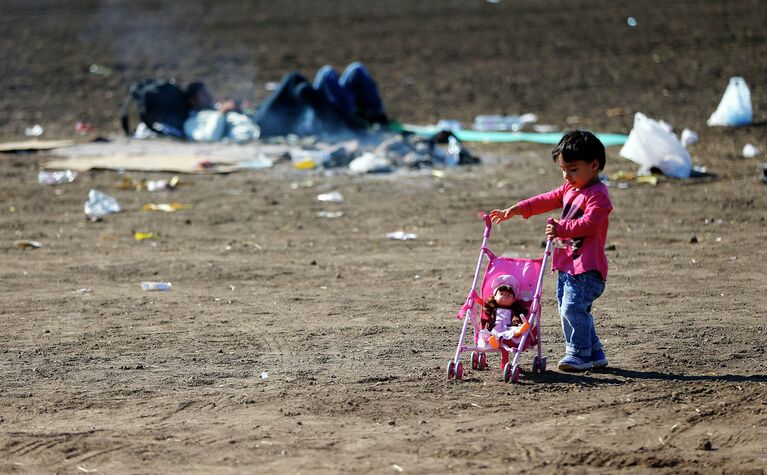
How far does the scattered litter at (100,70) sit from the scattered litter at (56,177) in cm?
806

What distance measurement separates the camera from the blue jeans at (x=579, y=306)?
616cm

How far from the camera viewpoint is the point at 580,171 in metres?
6.08

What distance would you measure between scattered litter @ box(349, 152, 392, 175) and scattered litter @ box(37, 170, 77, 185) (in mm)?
3463

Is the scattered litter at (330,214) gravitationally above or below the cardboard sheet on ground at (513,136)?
below

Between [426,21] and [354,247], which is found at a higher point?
[426,21]

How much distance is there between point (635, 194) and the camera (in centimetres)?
1196

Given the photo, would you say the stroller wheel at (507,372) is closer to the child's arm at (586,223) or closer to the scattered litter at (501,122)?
the child's arm at (586,223)

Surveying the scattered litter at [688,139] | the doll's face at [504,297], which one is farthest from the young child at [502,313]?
the scattered litter at [688,139]

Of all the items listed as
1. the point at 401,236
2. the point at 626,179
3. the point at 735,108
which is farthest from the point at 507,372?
the point at 735,108

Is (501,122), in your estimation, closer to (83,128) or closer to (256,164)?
(256,164)

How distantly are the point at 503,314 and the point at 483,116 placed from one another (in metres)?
11.4

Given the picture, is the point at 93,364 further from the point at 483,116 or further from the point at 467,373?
the point at 483,116

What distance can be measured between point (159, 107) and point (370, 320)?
33.0 ft

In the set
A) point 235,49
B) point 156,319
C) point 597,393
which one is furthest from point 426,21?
point 597,393
